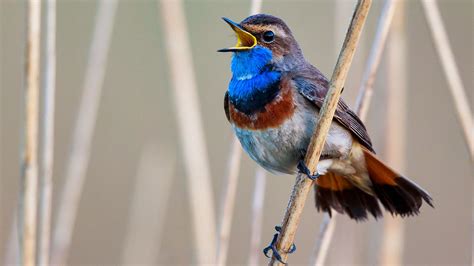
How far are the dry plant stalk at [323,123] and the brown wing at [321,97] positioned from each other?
1.26 feet

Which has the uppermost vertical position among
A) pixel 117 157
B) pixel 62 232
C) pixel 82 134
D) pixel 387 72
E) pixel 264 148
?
pixel 387 72

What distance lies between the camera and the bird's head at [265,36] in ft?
8.91

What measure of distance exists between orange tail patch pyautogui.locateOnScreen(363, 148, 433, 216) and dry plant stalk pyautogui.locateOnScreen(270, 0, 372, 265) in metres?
0.48

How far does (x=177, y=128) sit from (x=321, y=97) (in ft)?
7.79

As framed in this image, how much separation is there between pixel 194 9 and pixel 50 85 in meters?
3.68

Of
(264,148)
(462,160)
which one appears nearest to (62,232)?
(264,148)

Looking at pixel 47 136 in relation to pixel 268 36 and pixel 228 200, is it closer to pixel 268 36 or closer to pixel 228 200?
pixel 228 200

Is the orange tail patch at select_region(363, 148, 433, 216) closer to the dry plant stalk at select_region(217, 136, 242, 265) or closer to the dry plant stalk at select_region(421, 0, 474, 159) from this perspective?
the dry plant stalk at select_region(421, 0, 474, 159)

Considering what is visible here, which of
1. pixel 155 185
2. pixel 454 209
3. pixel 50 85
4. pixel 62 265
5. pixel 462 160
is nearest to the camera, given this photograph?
pixel 50 85

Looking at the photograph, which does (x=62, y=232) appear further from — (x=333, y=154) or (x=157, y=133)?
(x=157, y=133)

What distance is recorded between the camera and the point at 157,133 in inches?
213

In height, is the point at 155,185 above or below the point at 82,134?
below

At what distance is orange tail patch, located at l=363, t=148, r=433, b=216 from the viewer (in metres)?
2.67

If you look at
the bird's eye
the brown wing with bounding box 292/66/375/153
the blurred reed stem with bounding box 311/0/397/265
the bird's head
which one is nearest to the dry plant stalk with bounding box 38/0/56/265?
the bird's head
